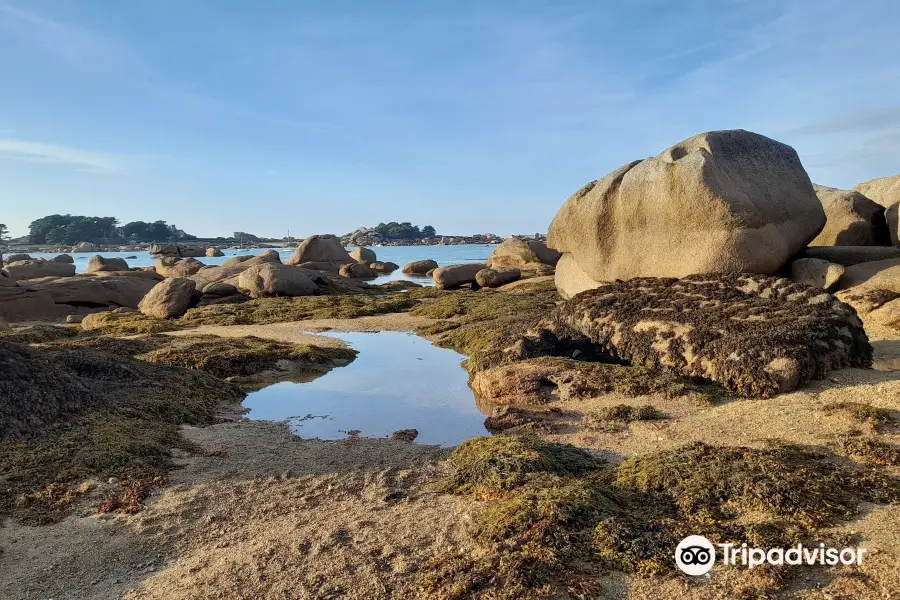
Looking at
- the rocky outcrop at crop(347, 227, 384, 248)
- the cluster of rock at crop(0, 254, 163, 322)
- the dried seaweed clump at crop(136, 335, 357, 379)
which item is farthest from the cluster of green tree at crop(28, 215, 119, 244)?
the dried seaweed clump at crop(136, 335, 357, 379)

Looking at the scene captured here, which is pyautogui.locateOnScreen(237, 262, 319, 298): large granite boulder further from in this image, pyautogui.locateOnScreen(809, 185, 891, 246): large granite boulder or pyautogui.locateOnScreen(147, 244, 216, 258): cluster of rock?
pyautogui.locateOnScreen(147, 244, 216, 258): cluster of rock

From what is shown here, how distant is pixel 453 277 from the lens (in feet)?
97.2

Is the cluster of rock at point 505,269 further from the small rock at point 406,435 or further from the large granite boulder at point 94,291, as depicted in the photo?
the small rock at point 406,435

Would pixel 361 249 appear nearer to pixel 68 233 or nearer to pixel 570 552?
pixel 570 552

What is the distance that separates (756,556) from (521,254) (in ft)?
98.1

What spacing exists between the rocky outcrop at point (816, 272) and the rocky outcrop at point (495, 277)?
16.2 m

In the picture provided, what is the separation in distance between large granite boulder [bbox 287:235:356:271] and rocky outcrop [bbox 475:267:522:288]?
47.0 ft

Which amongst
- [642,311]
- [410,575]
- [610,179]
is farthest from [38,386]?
[610,179]

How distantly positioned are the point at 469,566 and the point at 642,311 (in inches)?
274

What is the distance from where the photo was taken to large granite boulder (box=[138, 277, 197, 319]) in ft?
68.2

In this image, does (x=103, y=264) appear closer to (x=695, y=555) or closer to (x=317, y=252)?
(x=317, y=252)

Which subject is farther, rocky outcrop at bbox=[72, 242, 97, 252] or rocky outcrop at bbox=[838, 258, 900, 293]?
rocky outcrop at bbox=[72, 242, 97, 252]

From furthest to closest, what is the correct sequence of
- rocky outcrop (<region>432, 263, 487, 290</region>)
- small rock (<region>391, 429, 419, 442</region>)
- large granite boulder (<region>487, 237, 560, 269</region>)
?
large granite boulder (<region>487, 237, 560, 269</region>), rocky outcrop (<region>432, 263, 487, 290</region>), small rock (<region>391, 429, 419, 442</region>)

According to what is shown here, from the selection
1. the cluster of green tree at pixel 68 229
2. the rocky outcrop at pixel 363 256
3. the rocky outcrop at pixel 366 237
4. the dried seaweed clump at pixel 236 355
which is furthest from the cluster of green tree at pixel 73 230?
the dried seaweed clump at pixel 236 355
